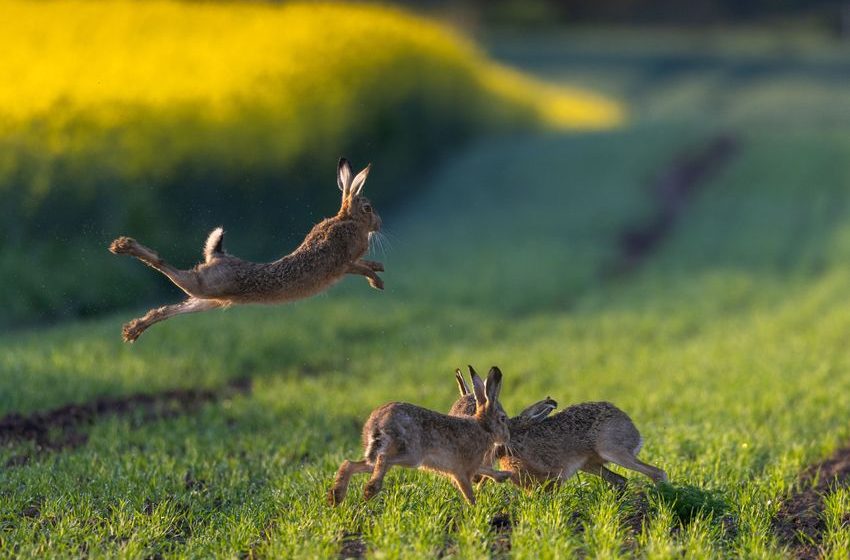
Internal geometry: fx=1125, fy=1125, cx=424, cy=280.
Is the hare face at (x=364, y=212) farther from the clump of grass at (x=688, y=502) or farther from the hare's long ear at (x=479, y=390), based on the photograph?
the clump of grass at (x=688, y=502)

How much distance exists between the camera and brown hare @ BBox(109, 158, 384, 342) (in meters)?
6.64

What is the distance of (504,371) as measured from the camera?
47.2 feet

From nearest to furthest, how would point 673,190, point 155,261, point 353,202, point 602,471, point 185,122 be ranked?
point 155,261 → point 353,202 → point 602,471 → point 185,122 → point 673,190

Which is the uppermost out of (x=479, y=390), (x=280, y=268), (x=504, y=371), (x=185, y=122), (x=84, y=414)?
(x=280, y=268)

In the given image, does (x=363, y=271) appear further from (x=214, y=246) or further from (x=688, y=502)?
(x=688, y=502)

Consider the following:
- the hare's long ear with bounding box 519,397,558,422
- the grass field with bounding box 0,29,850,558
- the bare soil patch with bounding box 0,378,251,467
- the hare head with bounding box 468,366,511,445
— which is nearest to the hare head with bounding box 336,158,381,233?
the hare head with bounding box 468,366,511,445

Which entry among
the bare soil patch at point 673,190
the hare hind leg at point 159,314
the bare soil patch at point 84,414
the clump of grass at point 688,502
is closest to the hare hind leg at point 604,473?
the clump of grass at point 688,502

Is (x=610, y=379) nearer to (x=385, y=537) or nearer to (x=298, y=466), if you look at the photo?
(x=298, y=466)

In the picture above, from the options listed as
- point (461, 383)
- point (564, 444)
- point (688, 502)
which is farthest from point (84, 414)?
point (688, 502)

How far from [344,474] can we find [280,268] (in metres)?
1.34

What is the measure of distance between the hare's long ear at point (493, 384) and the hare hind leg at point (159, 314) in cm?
180

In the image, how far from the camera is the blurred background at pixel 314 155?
16.9 meters

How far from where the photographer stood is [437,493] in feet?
25.5

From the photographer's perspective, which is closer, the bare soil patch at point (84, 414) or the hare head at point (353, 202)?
the hare head at point (353, 202)
